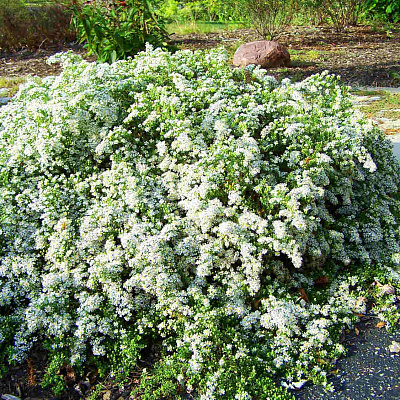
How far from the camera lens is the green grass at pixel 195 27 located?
47.7 feet

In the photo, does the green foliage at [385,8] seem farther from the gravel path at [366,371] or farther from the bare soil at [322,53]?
the gravel path at [366,371]

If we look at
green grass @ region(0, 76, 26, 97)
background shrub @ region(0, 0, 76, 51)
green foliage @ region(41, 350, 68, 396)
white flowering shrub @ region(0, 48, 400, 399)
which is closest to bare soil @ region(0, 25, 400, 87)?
background shrub @ region(0, 0, 76, 51)

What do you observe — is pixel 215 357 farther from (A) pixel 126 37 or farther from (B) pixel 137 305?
(A) pixel 126 37

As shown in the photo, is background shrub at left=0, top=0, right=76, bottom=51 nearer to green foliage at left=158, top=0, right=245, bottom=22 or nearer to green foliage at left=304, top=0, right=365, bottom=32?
green foliage at left=158, top=0, right=245, bottom=22

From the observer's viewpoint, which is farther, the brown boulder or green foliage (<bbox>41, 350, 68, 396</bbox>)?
the brown boulder

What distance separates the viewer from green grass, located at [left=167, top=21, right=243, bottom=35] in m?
14.5

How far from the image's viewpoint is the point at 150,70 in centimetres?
413

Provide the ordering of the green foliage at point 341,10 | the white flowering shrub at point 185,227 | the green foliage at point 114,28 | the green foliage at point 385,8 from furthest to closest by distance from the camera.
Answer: the green foliage at point 385,8 → the green foliage at point 341,10 → the green foliage at point 114,28 → the white flowering shrub at point 185,227

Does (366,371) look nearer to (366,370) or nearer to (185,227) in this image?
(366,370)

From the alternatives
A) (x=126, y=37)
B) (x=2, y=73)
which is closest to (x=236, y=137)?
(x=126, y=37)

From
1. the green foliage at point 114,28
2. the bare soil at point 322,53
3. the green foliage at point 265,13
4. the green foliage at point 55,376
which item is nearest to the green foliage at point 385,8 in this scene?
the bare soil at point 322,53

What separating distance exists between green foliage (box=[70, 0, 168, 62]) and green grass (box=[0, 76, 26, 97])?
204cm

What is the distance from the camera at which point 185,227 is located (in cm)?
317

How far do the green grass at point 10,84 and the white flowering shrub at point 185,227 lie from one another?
4026 millimetres
